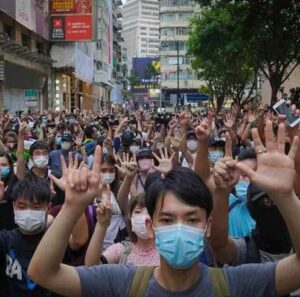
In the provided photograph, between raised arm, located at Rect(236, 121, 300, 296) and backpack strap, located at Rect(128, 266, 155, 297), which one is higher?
raised arm, located at Rect(236, 121, 300, 296)

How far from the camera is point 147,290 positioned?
2504mm

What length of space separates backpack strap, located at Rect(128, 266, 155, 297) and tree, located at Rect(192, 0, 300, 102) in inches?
655

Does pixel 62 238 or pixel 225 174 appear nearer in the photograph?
pixel 62 238

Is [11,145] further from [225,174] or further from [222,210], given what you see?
[225,174]

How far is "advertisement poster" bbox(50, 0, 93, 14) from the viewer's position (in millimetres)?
34688

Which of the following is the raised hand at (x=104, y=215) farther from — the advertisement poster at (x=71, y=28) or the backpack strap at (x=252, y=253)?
the advertisement poster at (x=71, y=28)

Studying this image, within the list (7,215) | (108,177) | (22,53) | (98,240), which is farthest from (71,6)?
(98,240)

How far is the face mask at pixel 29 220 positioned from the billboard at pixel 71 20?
1243 inches

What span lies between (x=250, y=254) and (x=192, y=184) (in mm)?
1093

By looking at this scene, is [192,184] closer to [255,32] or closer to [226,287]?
[226,287]

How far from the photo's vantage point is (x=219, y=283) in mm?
2506

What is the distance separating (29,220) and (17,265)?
267 millimetres

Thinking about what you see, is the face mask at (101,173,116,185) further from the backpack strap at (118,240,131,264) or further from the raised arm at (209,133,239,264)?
the raised arm at (209,133,239,264)

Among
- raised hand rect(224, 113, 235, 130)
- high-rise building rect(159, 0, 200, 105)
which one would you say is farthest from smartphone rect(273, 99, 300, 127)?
high-rise building rect(159, 0, 200, 105)
